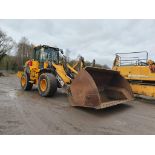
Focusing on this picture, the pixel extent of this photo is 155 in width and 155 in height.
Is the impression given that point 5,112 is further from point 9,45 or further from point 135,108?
point 9,45

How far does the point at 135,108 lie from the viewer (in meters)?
6.93

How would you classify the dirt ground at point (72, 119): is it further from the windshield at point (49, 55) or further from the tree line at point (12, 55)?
the tree line at point (12, 55)

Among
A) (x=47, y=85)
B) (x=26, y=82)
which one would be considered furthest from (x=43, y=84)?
(x=26, y=82)

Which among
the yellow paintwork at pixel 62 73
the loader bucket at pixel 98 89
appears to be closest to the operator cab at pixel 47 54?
the yellow paintwork at pixel 62 73

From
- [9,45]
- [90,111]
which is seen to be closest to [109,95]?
[90,111]

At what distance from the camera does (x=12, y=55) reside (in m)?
51.3

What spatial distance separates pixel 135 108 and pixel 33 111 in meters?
3.45

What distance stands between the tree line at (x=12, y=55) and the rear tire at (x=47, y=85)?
30281 mm

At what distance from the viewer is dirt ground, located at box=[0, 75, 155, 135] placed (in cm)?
439

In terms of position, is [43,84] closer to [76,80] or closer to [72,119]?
[76,80]

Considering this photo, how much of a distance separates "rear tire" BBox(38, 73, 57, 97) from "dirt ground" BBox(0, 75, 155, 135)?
1.20m

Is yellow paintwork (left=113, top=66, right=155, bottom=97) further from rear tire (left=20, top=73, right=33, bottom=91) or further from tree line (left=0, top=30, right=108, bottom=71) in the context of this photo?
tree line (left=0, top=30, right=108, bottom=71)

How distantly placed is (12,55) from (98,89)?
4768 centimetres

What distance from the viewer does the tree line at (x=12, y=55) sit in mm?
41944
